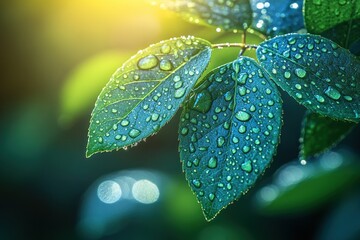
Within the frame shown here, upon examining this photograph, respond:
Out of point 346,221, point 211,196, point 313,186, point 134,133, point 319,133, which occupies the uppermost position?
point 134,133

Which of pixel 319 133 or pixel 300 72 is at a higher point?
pixel 300 72

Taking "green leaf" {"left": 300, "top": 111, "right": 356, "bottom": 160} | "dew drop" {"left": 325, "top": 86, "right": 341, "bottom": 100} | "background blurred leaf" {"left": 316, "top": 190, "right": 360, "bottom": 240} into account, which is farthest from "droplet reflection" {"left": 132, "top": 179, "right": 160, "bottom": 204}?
"dew drop" {"left": 325, "top": 86, "right": 341, "bottom": 100}

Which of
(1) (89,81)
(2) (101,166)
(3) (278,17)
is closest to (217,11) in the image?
(3) (278,17)

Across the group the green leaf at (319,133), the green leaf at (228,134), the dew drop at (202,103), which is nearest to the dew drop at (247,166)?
the green leaf at (228,134)

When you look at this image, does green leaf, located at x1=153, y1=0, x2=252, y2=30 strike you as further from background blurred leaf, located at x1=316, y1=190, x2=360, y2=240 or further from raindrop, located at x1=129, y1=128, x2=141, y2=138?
background blurred leaf, located at x1=316, y1=190, x2=360, y2=240

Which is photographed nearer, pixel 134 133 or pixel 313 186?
pixel 134 133

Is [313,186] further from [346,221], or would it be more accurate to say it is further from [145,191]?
[145,191]
